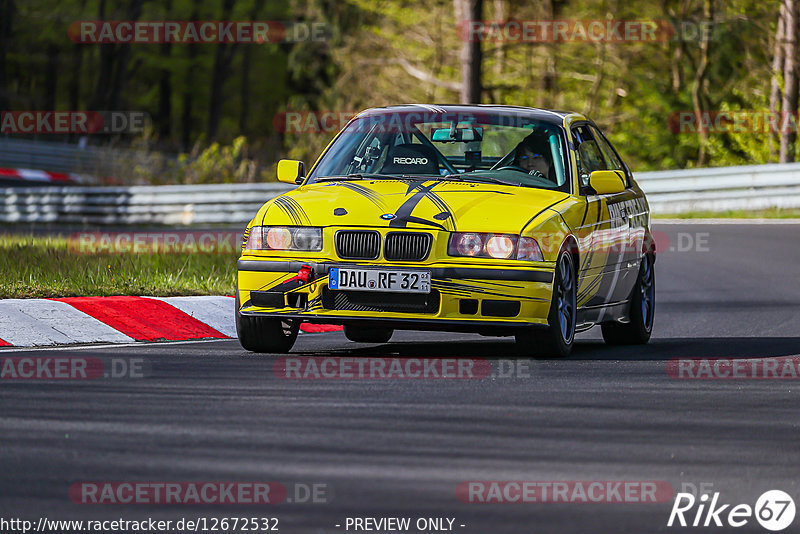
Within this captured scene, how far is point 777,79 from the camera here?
35500 mm

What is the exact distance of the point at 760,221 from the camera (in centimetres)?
2592

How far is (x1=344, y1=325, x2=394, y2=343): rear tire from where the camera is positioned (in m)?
10.9

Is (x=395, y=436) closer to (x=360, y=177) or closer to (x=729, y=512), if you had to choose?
(x=729, y=512)

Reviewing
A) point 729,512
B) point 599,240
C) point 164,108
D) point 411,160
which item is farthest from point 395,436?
point 164,108

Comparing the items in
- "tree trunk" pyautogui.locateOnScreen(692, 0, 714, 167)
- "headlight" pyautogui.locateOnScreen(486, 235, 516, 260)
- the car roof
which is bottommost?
"headlight" pyautogui.locateOnScreen(486, 235, 516, 260)

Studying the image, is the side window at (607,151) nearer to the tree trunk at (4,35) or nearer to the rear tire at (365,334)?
the rear tire at (365,334)

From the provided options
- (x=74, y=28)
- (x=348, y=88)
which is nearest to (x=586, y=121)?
(x=348, y=88)

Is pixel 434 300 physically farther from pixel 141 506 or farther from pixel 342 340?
pixel 141 506

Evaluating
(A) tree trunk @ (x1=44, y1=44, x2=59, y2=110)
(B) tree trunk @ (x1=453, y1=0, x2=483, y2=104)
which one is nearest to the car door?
(B) tree trunk @ (x1=453, y1=0, x2=483, y2=104)

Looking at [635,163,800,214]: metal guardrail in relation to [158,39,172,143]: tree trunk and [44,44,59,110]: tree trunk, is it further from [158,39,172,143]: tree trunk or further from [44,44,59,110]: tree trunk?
[158,39,172,143]: tree trunk

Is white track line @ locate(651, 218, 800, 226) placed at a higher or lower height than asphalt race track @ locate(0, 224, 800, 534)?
lower

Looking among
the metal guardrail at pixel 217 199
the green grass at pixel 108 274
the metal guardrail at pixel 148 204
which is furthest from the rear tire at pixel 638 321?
the metal guardrail at pixel 148 204

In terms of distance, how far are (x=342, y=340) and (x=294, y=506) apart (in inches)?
237

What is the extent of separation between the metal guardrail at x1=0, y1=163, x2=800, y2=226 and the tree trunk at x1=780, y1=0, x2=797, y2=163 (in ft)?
17.7
